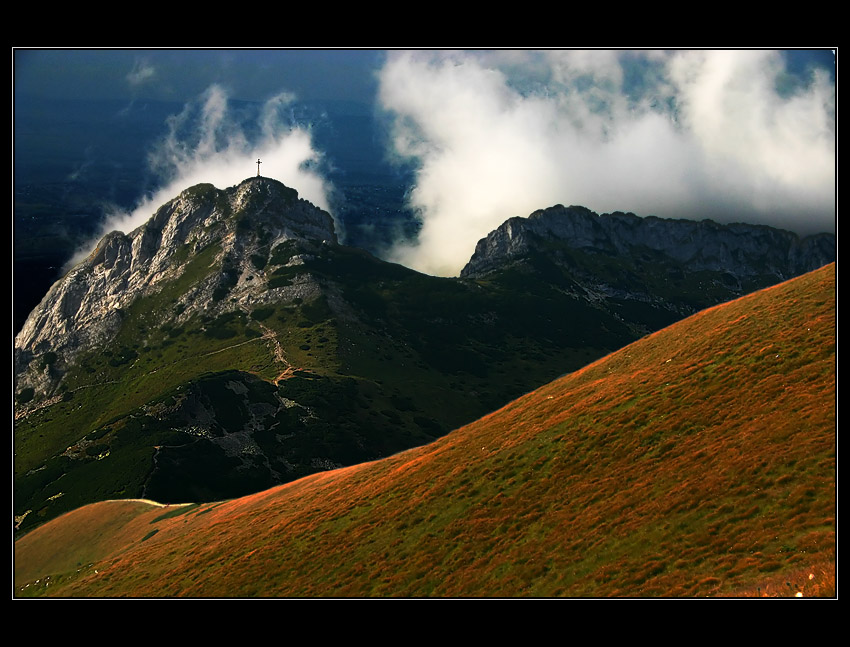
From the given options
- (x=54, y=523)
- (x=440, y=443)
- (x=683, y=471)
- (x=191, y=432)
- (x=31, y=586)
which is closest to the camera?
(x=683, y=471)

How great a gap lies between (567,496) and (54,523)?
4354 inches

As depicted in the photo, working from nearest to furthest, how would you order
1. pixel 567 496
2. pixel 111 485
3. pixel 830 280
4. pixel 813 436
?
pixel 813 436
pixel 567 496
pixel 830 280
pixel 111 485

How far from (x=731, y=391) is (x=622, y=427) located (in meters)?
8.40

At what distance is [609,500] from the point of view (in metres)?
40.4

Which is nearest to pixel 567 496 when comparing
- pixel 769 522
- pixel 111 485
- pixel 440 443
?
pixel 769 522

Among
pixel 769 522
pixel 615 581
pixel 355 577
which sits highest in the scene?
pixel 769 522

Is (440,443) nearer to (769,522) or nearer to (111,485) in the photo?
(769,522)

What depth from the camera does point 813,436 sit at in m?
36.7

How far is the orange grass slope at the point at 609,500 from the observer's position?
32.5 m

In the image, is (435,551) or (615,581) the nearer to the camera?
(615,581)

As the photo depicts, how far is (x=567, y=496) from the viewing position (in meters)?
43.1

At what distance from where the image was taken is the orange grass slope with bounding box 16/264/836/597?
107 ft

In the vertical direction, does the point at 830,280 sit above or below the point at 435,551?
above

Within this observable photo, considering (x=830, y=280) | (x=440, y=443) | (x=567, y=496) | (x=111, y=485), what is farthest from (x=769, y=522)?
(x=111, y=485)
